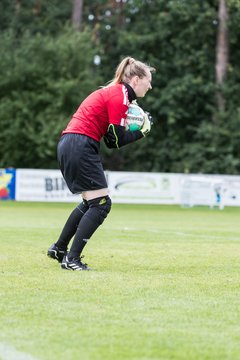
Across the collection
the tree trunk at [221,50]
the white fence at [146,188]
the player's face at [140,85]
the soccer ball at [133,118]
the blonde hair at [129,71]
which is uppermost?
the blonde hair at [129,71]

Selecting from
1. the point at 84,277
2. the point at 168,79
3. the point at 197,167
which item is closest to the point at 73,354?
the point at 84,277

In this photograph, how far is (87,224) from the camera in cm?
787

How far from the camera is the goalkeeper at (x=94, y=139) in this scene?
7.73m

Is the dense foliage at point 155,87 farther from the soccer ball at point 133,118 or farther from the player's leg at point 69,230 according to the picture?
the soccer ball at point 133,118

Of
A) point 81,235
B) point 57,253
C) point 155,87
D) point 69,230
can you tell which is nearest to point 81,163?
point 81,235

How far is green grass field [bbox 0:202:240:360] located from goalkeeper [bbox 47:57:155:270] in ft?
1.44

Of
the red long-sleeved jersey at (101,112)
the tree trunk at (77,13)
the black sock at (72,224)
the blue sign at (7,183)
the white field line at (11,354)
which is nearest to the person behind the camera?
the white field line at (11,354)

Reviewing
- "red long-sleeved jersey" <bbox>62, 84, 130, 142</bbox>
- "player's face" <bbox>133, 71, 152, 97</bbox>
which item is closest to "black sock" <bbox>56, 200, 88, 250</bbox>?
"red long-sleeved jersey" <bbox>62, 84, 130, 142</bbox>

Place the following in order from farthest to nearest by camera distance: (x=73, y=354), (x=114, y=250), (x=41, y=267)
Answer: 1. (x=114, y=250)
2. (x=41, y=267)
3. (x=73, y=354)

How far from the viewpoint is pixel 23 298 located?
5.95 meters

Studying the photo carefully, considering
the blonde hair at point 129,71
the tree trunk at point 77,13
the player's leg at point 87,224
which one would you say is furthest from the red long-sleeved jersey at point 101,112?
the tree trunk at point 77,13

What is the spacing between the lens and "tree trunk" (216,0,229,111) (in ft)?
132

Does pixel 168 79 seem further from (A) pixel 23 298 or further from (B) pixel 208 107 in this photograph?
(A) pixel 23 298

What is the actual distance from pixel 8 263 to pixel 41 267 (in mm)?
460
